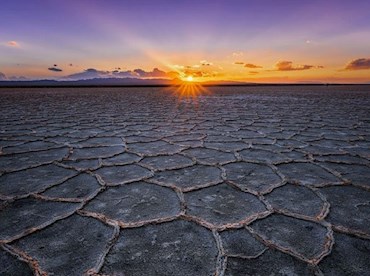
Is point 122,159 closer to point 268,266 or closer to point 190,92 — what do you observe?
point 268,266

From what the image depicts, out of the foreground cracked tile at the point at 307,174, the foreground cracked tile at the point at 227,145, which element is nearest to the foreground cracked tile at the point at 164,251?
the foreground cracked tile at the point at 307,174

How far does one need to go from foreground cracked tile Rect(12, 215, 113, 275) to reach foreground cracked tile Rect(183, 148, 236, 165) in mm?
1122

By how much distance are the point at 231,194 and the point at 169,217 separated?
16.8 inches

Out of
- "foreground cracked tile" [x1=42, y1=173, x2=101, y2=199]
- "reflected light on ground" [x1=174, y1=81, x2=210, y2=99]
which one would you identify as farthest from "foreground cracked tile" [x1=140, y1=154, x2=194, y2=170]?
"reflected light on ground" [x1=174, y1=81, x2=210, y2=99]

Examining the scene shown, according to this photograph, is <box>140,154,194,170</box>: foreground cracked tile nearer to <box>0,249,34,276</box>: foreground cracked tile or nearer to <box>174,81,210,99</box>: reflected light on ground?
<box>0,249,34,276</box>: foreground cracked tile

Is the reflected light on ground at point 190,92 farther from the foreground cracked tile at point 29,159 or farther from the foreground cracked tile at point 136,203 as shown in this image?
the foreground cracked tile at point 136,203

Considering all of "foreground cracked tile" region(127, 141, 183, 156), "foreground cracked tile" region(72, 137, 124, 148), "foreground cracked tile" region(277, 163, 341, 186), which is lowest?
"foreground cracked tile" region(72, 137, 124, 148)

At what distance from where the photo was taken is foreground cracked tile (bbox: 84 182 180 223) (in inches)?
53.3

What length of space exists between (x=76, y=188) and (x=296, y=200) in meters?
1.23

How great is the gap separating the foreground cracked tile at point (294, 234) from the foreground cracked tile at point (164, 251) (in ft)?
0.80

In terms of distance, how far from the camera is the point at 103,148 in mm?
2643

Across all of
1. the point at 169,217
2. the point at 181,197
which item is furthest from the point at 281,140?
the point at 169,217

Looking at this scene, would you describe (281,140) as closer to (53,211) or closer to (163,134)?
(163,134)

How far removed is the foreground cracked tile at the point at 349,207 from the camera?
1.27 metres
